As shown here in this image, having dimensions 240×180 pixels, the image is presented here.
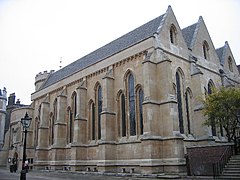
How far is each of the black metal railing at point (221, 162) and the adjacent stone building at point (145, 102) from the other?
130 inches

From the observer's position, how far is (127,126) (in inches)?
1038

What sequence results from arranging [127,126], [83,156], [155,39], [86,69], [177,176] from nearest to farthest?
1. [177,176]
2. [155,39]
3. [127,126]
4. [83,156]
5. [86,69]

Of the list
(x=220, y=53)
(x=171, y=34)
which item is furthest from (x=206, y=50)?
(x=171, y=34)

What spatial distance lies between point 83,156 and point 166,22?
17065 mm

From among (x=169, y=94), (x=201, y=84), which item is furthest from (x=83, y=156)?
(x=201, y=84)

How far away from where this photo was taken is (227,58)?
120 ft

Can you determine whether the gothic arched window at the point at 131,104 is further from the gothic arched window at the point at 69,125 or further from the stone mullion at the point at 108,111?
the gothic arched window at the point at 69,125

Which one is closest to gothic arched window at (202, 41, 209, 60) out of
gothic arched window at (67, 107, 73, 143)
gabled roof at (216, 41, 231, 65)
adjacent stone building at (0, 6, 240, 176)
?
adjacent stone building at (0, 6, 240, 176)

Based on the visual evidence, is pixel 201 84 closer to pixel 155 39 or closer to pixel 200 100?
pixel 200 100

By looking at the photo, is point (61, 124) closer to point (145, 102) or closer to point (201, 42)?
point (145, 102)

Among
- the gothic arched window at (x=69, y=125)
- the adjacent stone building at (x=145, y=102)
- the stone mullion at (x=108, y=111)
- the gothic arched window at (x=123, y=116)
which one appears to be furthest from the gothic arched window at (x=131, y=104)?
the gothic arched window at (x=69, y=125)

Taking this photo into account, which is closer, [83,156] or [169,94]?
[169,94]

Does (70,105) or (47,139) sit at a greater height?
(70,105)

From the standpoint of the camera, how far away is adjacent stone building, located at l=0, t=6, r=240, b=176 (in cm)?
2242
